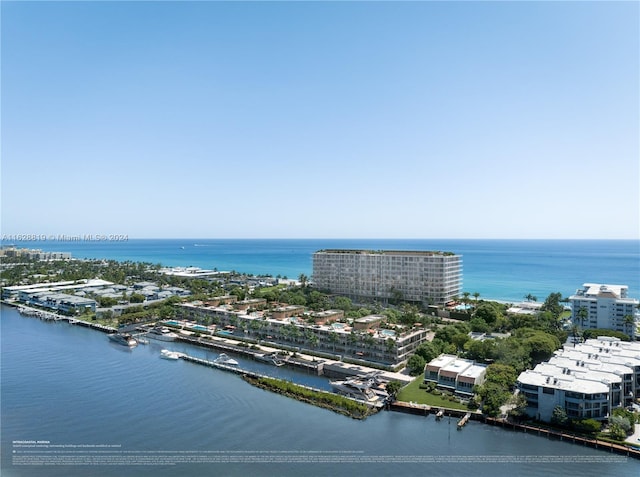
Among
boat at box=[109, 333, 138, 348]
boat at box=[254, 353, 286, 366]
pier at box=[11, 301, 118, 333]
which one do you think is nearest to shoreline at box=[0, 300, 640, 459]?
boat at box=[254, 353, 286, 366]

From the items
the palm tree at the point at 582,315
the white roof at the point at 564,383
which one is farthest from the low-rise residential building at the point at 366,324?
the palm tree at the point at 582,315

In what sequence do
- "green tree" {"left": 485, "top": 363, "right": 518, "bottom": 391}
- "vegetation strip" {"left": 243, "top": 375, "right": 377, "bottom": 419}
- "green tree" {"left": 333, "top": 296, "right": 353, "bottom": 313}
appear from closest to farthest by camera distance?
"vegetation strip" {"left": 243, "top": 375, "right": 377, "bottom": 419}
"green tree" {"left": 485, "top": 363, "right": 518, "bottom": 391}
"green tree" {"left": 333, "top": 296, "right": 353, "bottom": 313}

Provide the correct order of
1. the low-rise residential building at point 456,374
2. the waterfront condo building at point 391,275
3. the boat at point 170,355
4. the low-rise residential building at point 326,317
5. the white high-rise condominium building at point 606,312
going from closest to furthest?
1. the low-rise residential building at point 456,374
2. the boat at point 170,355
3. the white high-rise condominium building at point 606,312
4. the low-rise residential building at point 326,317
5. the waterfront condo building at point 391,275

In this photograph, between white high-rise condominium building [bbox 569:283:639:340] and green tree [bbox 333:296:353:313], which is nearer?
white high-rise condominium building [bbox 569:283:639:340]

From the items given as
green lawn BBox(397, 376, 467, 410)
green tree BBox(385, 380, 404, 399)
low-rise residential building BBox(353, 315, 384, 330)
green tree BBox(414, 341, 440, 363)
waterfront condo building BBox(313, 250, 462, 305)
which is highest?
waterfront condo building BBox(313, 250, 462, 305)

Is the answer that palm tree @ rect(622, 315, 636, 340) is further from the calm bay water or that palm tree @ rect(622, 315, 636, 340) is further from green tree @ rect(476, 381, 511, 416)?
the calm bay water

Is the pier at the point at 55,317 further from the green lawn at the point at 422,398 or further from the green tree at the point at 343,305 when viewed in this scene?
the green lawn at the point at 422,398
